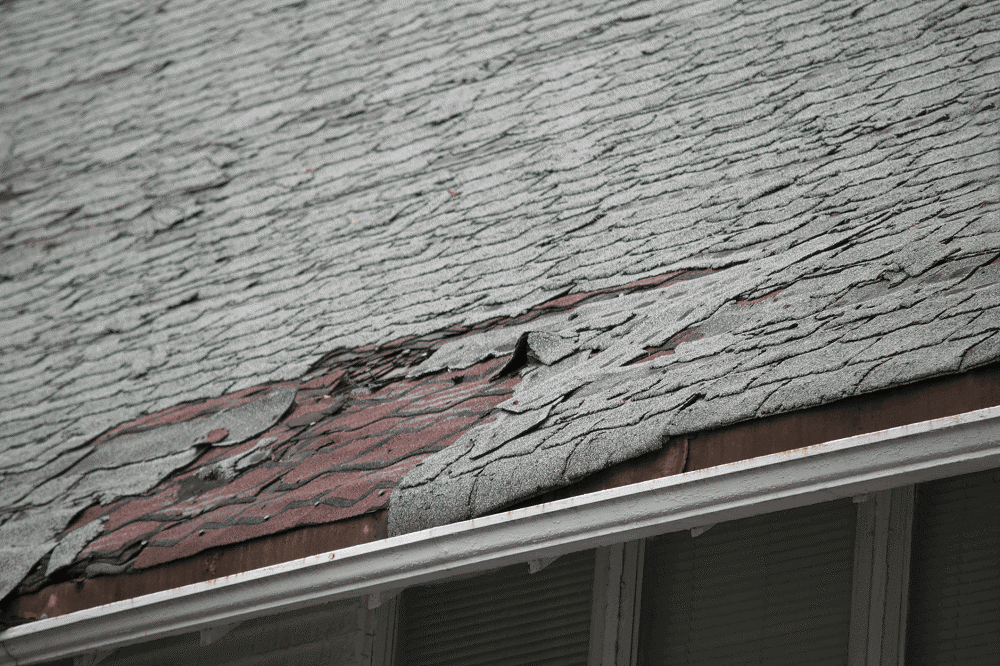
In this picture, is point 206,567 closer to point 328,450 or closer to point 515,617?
point 328,450

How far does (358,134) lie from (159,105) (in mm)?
1631

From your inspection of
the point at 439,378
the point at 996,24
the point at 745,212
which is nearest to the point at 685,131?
the point at 745,212

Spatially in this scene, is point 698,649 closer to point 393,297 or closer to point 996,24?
point 393,297

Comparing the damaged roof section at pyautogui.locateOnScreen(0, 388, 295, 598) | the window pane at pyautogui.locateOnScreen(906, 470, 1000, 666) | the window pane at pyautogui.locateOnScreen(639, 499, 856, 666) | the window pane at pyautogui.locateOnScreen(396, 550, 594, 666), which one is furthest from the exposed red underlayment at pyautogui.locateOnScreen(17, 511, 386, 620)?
the window pane at pyautogui.locateOnScreen(906, 470, 1000, 666)

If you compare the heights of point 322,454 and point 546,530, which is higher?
point 322,454

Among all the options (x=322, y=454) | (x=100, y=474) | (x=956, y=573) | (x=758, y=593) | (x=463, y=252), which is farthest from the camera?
(x=463, y=252)

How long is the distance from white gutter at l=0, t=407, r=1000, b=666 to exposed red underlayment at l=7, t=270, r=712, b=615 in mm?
181

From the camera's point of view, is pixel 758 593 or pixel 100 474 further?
pixel 100 474

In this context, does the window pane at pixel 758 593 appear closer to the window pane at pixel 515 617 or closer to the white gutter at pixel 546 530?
the window pane at pixel 515 617

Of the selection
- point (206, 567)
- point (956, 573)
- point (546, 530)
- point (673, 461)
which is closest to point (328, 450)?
point (206, 567)

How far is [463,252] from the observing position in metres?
4.52

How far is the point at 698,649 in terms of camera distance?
11.5 feet

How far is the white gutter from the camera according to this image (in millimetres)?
2701

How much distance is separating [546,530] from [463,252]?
1780mm
